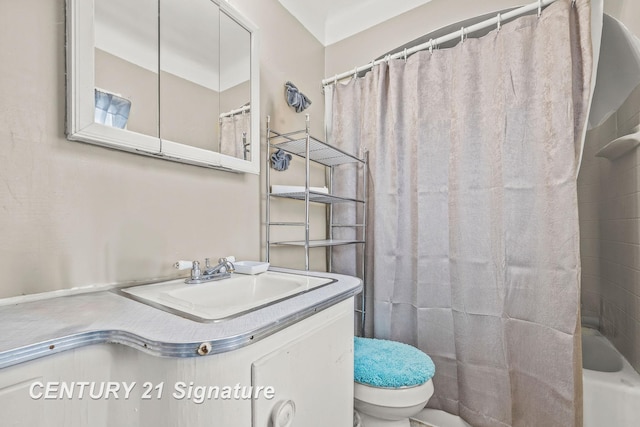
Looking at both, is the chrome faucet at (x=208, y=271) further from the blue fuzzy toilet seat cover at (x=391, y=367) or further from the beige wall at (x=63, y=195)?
the blue fuzzy toilet seat cover at (x=391, y=367)

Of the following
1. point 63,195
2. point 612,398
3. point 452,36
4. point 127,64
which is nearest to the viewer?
point 63,195

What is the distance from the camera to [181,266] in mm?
957

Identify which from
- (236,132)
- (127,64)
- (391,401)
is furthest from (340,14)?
Answer: (391,401)

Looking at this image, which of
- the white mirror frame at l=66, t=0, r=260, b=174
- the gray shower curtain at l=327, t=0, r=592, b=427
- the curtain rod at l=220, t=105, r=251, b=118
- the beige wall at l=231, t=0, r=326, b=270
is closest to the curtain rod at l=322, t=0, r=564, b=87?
the gray shower curtain at l=327, t=0, r=592, b=427

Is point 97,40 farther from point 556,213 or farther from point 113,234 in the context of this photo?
point 556,213

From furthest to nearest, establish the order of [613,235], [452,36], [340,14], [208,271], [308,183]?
[340,14], [613,235], [452,36], [308,183], [208,271]

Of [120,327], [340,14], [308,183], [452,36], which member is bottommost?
[120,327]

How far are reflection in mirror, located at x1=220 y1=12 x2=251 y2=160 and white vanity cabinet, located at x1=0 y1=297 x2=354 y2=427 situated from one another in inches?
33.5

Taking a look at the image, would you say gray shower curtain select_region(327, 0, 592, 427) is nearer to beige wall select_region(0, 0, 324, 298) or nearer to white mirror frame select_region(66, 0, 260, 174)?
beige wall select_region(0, 0, 324, 298)

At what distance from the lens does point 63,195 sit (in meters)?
0.78

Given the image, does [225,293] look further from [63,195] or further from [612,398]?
[612,398]

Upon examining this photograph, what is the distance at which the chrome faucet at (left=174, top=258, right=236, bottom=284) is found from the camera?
986mm

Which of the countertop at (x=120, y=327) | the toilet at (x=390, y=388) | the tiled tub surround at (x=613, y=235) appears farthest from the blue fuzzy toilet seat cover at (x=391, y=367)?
the tiled tub surround at (x=613, y=235)

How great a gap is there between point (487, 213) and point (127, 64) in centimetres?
163
